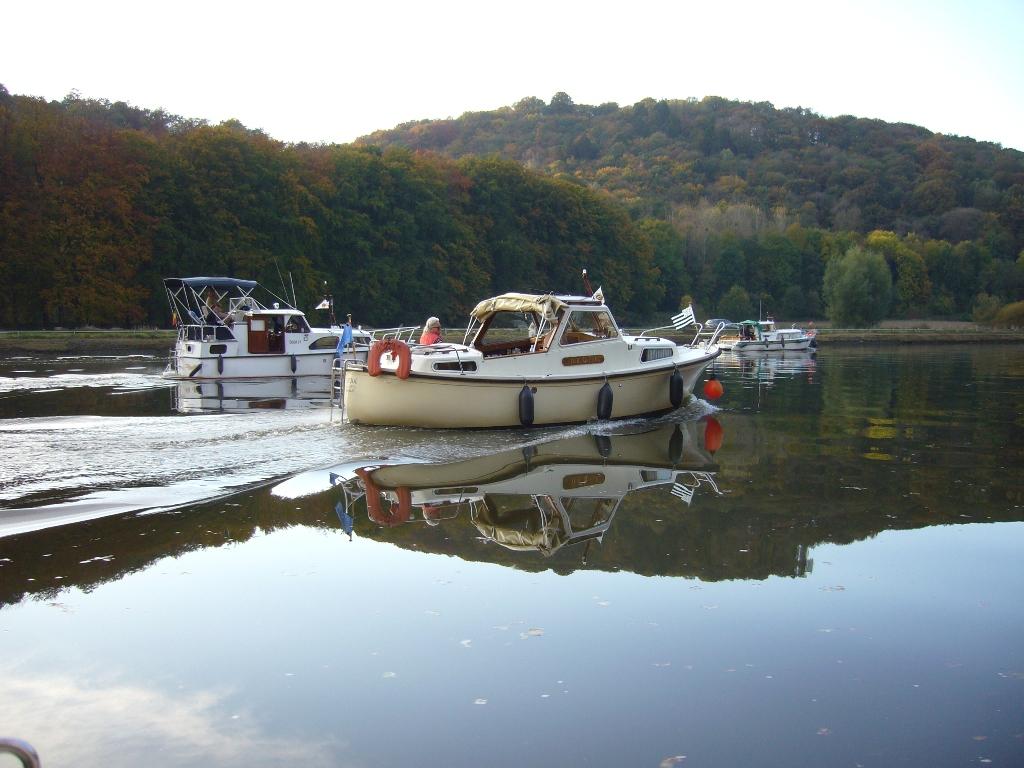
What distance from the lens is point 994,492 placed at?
12.1m

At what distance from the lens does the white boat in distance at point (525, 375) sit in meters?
16.4

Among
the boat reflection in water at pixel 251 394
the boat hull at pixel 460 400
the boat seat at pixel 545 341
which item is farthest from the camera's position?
the boat reflection in water at pixel 251 394

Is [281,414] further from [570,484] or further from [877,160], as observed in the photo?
[877,160]

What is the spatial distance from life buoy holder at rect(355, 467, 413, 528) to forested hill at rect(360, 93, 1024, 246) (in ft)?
354

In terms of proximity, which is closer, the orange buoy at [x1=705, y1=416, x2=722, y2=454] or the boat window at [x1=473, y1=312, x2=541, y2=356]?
the orange buoy at [x1=705, y1=416, x2=722, y2=454]

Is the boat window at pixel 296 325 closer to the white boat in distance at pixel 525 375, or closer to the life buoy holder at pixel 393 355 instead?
the white boat in distance at pixel 525 375

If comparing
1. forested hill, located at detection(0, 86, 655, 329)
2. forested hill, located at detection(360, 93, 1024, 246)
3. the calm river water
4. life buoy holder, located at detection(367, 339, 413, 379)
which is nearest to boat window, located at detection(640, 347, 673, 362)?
the calm river water

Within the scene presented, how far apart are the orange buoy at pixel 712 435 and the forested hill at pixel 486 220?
46.7 m

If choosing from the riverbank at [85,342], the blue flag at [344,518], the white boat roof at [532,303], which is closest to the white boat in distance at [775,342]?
the riverbank at [85,342]

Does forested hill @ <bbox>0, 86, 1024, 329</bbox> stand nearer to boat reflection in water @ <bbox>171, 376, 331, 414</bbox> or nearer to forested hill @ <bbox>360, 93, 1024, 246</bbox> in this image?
forested hill @ <bbox>360, 93, 1024, 246</bbox>

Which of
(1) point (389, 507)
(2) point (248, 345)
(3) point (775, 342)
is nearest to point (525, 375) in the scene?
(1) point (389, 507)

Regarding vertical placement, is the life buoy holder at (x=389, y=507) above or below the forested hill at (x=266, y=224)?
below

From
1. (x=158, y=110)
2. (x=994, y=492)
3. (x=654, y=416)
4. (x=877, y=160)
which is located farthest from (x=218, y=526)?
(x=877, y=160)

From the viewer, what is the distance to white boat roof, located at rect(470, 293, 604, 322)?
1775cm
